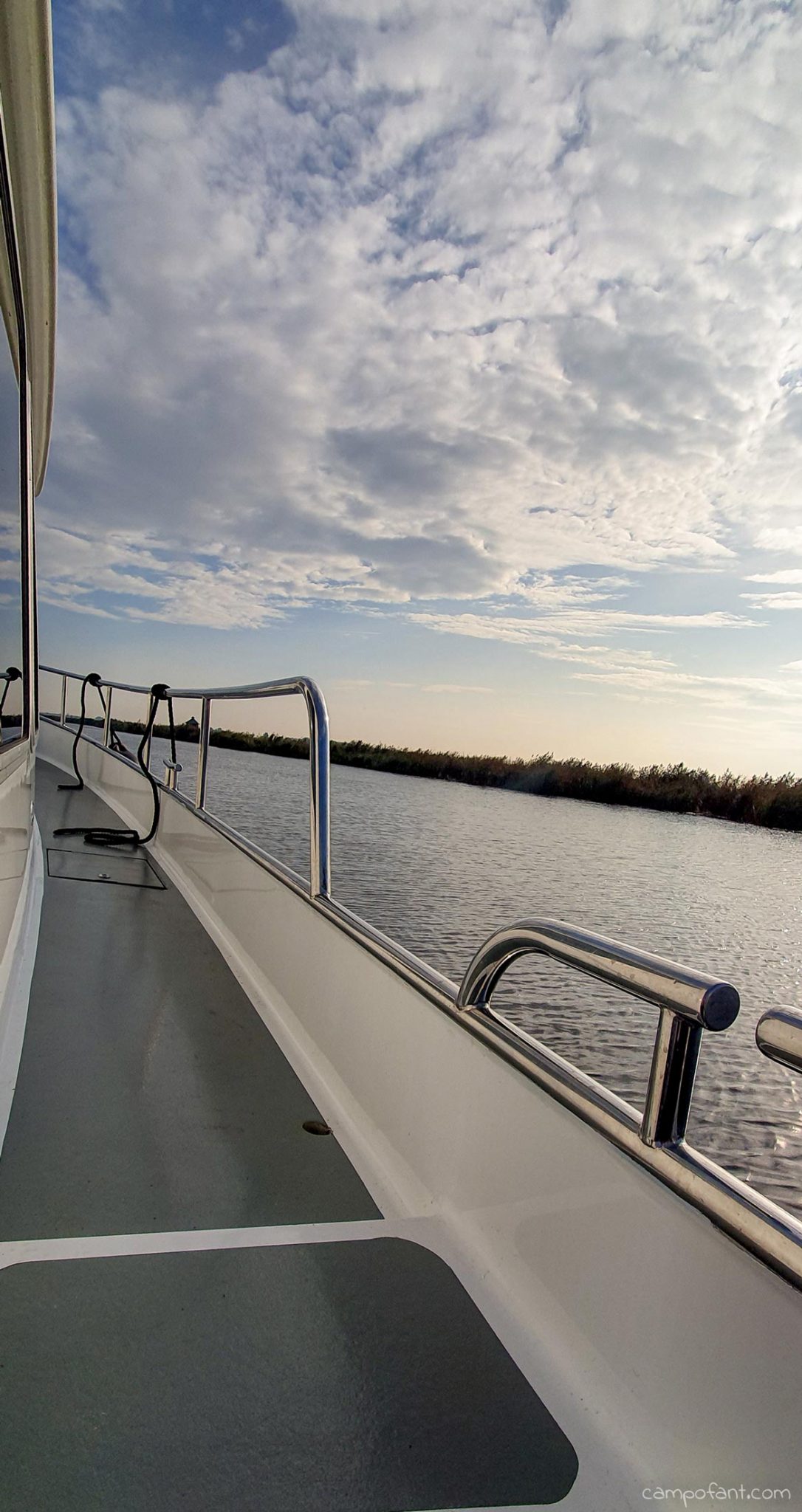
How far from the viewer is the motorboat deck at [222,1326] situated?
707mm

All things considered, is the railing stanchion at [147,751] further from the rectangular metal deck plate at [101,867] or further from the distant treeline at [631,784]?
the distant treeline at [631,784]

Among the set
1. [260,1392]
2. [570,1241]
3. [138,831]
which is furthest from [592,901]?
[260,1392]

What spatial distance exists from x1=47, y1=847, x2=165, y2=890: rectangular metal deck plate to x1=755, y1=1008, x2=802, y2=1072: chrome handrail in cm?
289

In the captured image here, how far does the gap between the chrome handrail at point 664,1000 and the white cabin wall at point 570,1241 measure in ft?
0.23

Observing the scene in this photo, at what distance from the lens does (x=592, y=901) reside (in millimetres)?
5445

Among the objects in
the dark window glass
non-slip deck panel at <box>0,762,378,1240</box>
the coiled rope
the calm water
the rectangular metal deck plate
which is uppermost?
the dark window glass

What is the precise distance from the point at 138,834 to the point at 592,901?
3.11m

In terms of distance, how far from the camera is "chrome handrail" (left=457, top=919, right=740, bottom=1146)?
63cm

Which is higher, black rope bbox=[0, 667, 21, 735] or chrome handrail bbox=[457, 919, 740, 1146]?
black rope bbox=[0, 667, 21, 735]

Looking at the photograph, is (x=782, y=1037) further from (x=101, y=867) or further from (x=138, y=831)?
(x=138, y=831)

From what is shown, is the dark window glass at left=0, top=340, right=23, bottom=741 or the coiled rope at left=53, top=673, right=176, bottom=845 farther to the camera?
the coiled rope at left=53, top=673, right=176, bottom=845

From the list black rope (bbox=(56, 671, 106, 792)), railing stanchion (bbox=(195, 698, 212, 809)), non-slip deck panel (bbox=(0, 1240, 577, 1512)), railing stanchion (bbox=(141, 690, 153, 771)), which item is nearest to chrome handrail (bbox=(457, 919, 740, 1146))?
non-slip deck panel (bbox=(0, 1240, 577, 1512))

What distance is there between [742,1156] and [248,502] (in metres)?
13.7

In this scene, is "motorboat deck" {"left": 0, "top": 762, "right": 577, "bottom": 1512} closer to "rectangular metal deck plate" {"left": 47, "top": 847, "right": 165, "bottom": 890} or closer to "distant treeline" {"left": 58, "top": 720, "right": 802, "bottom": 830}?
Result: "rectangular metal deck plate" {"left": 47, "top": 847, "right": 165, "bottom": 890}
